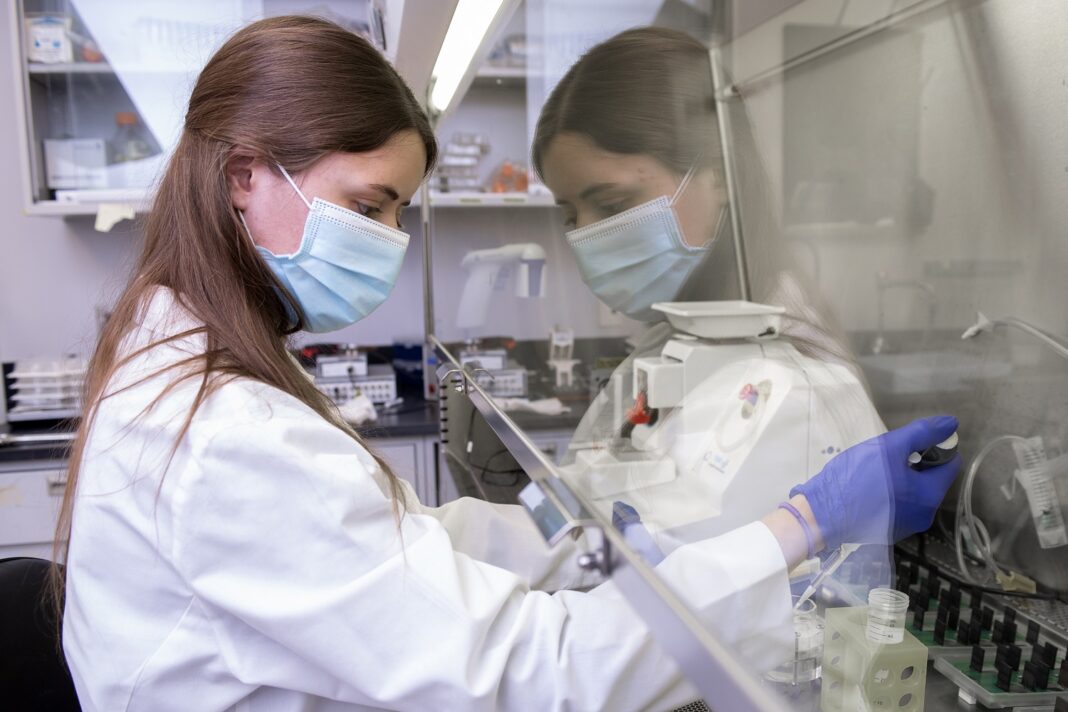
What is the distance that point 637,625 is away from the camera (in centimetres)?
70

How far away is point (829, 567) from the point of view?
0.63 m

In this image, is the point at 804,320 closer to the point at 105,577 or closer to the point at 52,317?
the point at 105,577

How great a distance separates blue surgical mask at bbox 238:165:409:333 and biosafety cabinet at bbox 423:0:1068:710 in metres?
0.27

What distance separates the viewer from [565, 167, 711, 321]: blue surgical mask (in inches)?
34.1

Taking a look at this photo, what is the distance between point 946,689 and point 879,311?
1.61ft

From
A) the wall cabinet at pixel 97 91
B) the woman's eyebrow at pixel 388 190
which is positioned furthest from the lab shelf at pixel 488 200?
the wall cabinet at pixel 97 91

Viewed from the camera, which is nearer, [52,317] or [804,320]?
[804,320]

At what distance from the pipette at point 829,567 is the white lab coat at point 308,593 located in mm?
17

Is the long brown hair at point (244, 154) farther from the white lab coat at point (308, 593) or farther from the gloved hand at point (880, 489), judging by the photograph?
the gloved hand at point (880, 489)

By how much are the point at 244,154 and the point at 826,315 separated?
0.70 m

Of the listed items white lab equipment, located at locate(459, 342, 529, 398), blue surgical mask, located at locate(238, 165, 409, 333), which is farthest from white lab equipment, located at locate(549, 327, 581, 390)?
blue surgical mask, located at locate(238, 165, 409, 333)

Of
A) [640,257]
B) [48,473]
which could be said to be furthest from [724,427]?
[48,473]

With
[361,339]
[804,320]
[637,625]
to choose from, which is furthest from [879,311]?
[361,339]

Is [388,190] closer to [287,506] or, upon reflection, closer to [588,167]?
[588,167]
